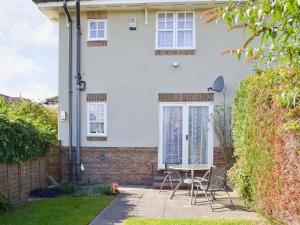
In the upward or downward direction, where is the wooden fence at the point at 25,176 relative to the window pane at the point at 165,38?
downward

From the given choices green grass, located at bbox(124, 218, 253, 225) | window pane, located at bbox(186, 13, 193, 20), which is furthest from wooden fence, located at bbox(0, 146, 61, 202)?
window pane, located at bbox(186, 13, 193, 20)

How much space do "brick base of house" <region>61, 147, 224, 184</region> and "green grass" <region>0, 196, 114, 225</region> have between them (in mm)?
3306

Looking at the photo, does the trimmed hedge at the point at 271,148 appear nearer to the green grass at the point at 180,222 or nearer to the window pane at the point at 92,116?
the green grass at the point at 180,222

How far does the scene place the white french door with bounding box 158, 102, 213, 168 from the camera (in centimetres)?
1389

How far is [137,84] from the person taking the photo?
14086 mm

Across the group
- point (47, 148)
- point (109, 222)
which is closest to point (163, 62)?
point (47, 148)

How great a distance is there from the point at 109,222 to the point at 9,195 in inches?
121

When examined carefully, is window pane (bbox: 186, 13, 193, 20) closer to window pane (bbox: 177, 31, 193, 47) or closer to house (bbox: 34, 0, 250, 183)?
house (bbox: 34, 0, 250, 183)

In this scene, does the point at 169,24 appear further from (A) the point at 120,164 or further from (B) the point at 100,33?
(A) the point at 120,164

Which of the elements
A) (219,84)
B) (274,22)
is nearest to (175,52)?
(219,84)

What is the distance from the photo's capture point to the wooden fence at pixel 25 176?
9.65m

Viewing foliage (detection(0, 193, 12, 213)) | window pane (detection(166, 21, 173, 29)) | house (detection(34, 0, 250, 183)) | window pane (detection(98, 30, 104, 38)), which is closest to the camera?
foliage (detection(0, 193, 12, 213))

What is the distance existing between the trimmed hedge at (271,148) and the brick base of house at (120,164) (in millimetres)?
4793

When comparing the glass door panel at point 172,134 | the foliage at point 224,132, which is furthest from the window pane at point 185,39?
the foliage at point 224,132
